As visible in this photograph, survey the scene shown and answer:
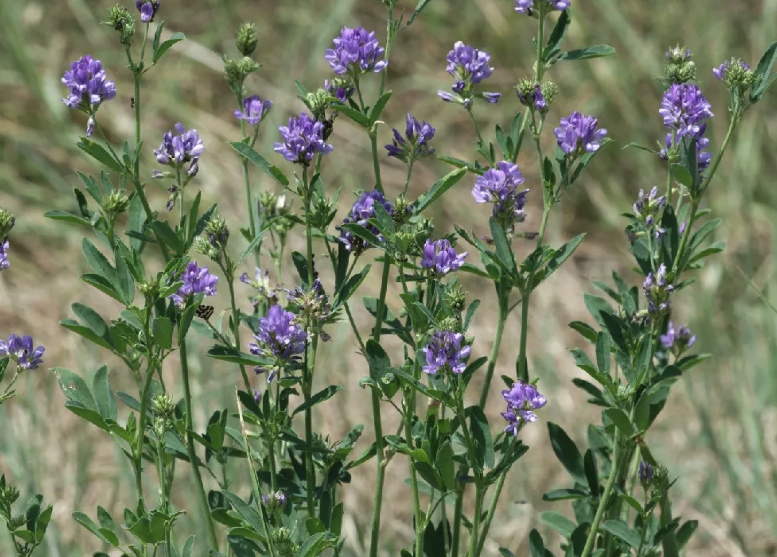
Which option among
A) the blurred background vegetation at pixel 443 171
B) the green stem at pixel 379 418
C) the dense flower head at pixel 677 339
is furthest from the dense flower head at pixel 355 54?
the blurred background vegetation at pixel 443 171

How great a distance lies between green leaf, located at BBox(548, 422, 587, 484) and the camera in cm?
176

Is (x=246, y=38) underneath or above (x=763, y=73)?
above

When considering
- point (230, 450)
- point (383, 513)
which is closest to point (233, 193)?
point (383, 513)

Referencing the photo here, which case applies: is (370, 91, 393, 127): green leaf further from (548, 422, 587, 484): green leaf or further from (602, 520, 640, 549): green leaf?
(602, 520, 640, 549): green leaf

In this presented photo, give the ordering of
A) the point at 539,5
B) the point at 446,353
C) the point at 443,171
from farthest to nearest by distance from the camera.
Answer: the point at 443,171
the point at 539,5
the point at 446,353

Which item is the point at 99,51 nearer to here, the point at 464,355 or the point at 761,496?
the point at 761,496

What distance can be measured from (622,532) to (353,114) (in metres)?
0.76

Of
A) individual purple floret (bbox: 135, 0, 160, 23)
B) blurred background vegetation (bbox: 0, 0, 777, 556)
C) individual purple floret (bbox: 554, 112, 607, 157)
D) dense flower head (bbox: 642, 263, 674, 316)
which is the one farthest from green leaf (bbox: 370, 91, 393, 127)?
blurred background vegetation (bbox: 0, 0, 777, 556)

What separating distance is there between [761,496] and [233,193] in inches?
110

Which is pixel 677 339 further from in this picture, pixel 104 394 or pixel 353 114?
pixel 104 394

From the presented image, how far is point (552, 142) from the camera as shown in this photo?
17.4 feet

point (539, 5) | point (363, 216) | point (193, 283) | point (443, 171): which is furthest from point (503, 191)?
point (443, 171)

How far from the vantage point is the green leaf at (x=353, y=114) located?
1.46 m

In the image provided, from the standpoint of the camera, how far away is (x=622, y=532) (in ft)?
5.35
